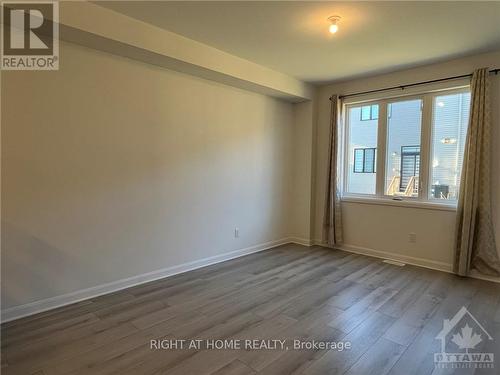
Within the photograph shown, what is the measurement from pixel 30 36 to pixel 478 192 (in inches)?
187

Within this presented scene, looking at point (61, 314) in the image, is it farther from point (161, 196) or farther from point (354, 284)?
point (354, 284)

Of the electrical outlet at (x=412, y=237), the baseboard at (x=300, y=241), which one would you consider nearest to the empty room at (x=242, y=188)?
the electrical outlet at (x=412, y=237)

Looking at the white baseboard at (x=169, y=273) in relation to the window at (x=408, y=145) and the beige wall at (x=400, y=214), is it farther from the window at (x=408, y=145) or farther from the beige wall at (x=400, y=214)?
the window at (x=408, y=145)

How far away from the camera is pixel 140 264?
330 centimetres

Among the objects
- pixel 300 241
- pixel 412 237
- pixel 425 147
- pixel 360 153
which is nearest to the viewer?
pixel 425 147

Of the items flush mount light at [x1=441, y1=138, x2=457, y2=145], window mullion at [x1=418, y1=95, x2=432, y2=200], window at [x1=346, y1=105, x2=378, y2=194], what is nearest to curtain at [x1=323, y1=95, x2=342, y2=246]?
window at [x1=346, y1=105, x2=378, y2=194]

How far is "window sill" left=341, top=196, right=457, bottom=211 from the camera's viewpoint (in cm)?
384

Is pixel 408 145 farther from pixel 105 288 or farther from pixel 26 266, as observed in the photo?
pixel 26 266

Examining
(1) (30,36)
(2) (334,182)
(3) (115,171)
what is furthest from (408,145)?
(1) (30,36)

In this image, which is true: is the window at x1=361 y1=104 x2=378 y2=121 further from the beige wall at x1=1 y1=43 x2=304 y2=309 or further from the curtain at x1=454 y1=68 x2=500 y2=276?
the beige wall at x1=1 y1=43 x2=304 y2=309

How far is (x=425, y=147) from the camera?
4020 mm

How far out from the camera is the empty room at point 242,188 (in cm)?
226

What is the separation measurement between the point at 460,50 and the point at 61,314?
4.84 m

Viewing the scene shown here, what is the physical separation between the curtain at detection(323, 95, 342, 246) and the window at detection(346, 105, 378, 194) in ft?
0.85
